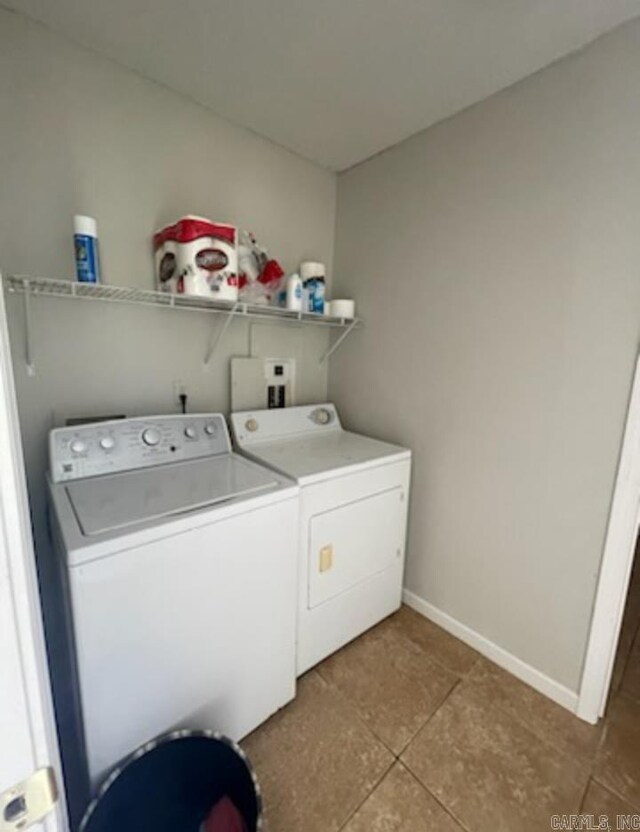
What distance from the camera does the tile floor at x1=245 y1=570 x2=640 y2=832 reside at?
3.83ft

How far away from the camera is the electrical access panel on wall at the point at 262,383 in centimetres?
197

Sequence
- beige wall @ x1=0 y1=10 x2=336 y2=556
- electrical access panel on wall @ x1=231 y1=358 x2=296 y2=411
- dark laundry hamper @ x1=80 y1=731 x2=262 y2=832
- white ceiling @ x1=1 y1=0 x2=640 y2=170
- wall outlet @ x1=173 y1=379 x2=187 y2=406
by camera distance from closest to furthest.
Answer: dark laundry hamper @ x1=80 y1=731 x2=262 y2=832, white ceiling @ x1=1 y1=0 x2=640 y2=170, beige wall @ x1=0 y1=10 x2=336 y2=556, wall outlet @ x1=173 y1=379 x2=187 y2=406, electrical access panel on wall @ x1=231 y1=358 x2=296 y2=411

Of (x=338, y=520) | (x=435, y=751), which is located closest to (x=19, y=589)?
(x=338, y=520)

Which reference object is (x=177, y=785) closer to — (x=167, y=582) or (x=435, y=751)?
(x=167, y=582)

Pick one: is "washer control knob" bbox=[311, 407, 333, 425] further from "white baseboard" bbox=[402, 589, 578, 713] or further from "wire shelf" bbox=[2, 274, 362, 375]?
"white baseboard" bbox=[402, 589, 578, 713]

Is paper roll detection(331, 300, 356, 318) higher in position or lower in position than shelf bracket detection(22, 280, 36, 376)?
higher

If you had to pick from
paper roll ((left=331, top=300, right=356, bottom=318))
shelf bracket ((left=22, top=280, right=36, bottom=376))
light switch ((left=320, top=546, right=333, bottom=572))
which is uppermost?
paper roll ((left=331, top=300, right=356, bottom=318))

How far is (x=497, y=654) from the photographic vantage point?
172cm

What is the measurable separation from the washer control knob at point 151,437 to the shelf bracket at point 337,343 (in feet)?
3.79

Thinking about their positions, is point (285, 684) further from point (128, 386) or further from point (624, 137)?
point (624, 137)

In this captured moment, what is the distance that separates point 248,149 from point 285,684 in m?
2.39

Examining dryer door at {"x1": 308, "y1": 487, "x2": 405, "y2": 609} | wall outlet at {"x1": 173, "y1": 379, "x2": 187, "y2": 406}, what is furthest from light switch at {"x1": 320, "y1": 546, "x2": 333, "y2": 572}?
wall outlet at {"x1": 173, "y1": 379, "x2": 187, "y2": 406}

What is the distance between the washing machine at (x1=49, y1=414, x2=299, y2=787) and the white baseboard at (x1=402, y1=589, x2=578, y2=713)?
0.85 m

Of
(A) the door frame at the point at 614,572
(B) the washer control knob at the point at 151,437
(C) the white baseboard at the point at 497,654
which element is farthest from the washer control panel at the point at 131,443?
(A) the door frame at the point at 614,572
